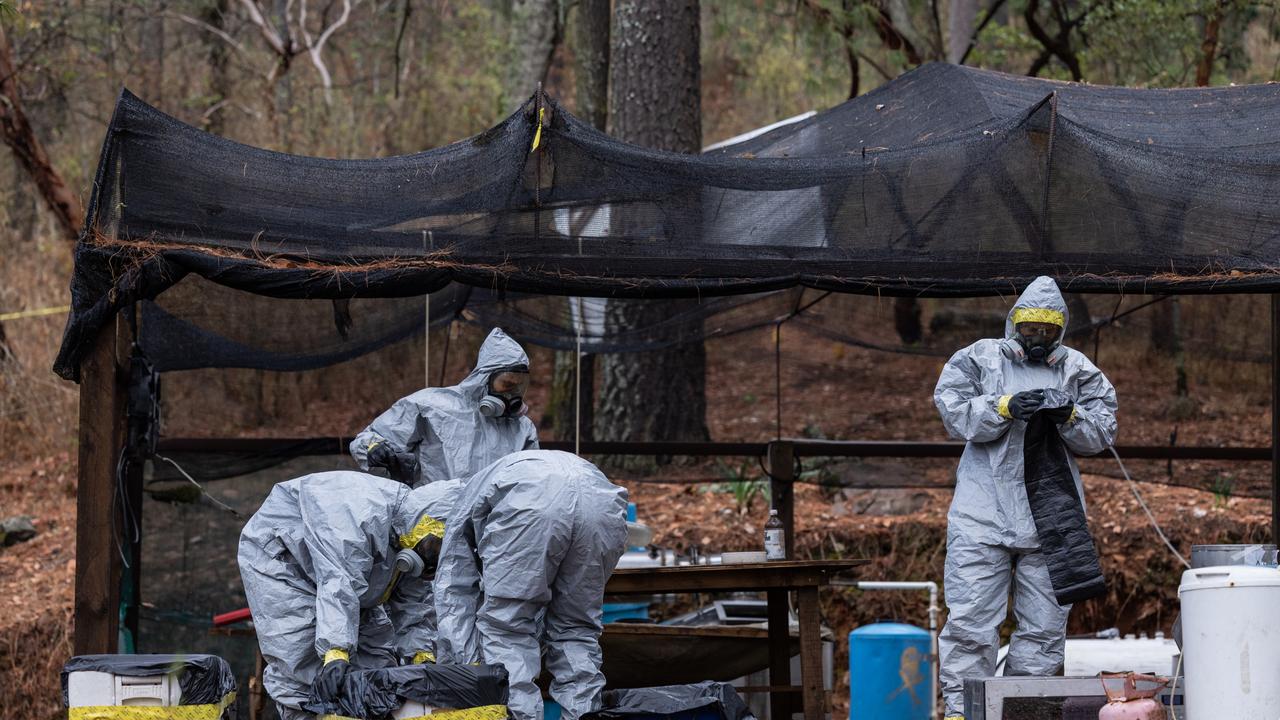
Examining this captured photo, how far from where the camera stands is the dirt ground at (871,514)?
855 cm

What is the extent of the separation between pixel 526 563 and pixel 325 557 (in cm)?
66

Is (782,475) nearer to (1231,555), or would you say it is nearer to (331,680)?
(1231,555)

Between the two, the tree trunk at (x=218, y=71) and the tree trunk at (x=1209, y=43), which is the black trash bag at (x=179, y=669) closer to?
the tree trunk at (x=1209, y=43)

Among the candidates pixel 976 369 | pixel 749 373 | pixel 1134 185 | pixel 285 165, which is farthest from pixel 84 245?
pixel 749 373

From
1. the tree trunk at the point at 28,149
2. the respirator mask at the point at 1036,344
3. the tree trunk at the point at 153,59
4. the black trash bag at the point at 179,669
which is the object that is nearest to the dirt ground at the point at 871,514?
the tree trunk at the point at 28,149

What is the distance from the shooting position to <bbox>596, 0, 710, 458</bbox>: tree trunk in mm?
9641

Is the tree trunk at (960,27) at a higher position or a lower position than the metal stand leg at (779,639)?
higher

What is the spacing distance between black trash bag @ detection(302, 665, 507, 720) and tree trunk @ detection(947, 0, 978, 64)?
8977 mm

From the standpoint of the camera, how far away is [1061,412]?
5410 mm

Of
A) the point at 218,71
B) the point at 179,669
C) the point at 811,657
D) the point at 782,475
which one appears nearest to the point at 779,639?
the point at 811,657

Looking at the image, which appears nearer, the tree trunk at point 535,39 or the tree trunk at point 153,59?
the tree trunk at point 535,39

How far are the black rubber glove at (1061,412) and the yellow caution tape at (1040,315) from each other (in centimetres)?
35

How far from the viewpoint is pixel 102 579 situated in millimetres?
5352

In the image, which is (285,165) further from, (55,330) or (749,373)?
(749,373)
